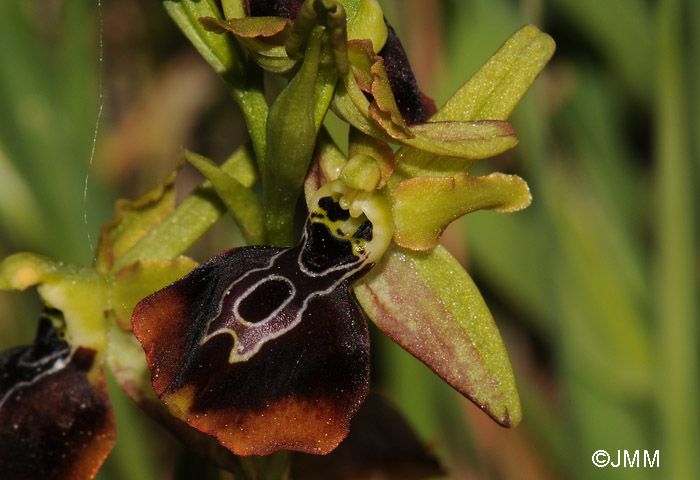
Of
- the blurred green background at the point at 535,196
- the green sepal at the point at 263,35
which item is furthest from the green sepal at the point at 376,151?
the blurred green background at the point at 535,196

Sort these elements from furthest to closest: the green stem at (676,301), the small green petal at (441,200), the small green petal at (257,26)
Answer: the green stem at (676,301)
the small green petal at (441,200)
the small green petal at (257,26)

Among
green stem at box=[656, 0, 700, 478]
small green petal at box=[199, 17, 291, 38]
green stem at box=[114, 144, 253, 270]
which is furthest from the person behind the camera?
green stem at box=[656, 0, 700, 478]

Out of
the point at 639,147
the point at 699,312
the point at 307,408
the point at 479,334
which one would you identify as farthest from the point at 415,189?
the point at 639,147

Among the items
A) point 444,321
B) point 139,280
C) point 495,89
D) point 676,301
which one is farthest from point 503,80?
point 676,301

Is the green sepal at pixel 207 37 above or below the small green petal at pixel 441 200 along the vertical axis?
above

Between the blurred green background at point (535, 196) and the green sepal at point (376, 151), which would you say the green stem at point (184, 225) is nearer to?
the green sepal at point (376, 151)

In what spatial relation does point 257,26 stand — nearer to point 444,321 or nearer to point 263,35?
point 263,35

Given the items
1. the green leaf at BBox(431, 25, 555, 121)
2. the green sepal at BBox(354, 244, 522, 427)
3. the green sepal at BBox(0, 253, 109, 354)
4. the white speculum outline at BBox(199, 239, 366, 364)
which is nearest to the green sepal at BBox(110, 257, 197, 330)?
the green sepal at BBox(0, 253, 109, 354)

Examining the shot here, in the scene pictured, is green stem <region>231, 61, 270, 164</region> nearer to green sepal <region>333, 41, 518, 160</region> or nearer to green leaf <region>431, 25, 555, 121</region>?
green sepal <region>333, 41, 518, 160</region>
